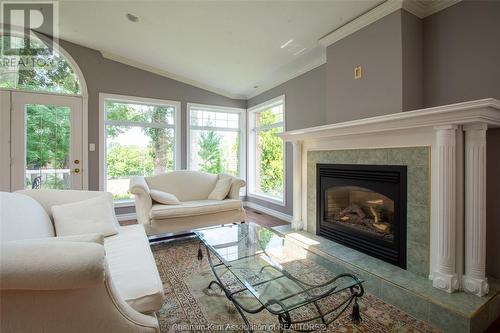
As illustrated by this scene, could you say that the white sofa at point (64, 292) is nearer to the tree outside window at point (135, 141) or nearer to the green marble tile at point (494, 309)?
the green marble tile at point (494, 309)

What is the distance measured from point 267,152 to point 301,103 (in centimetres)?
137

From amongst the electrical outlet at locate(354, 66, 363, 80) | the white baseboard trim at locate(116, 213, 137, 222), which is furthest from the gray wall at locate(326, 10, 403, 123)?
the white baseboard trim at locate(116, 213, 137, 222)

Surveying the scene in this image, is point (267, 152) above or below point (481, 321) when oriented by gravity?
above

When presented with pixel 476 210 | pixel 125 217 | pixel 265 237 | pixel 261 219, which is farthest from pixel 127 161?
pixel 476 210

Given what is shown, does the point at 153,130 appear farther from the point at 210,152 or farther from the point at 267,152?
the point at 267,152

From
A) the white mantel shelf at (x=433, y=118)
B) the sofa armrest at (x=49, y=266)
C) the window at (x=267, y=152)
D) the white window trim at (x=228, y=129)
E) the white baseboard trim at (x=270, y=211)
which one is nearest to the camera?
the sofa armrest at (x=49, y=266)

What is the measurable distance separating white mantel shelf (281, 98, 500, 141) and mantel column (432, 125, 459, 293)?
86mm

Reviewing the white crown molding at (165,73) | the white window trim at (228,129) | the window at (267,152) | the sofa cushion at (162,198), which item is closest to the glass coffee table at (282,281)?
the sofa cushion at (162,198)

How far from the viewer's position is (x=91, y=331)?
2.84ft

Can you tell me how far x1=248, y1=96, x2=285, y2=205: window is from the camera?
4.48 meters

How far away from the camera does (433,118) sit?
1.74 metres

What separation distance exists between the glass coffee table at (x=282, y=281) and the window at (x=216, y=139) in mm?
2882

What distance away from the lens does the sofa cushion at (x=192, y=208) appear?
9.53ft

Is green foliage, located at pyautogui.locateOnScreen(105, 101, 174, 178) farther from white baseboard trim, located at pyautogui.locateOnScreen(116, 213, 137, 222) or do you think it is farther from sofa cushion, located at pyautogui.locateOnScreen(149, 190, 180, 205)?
sofa cushion, located at pyautogui.locateOnScreen(149, 190, 180, 205)
